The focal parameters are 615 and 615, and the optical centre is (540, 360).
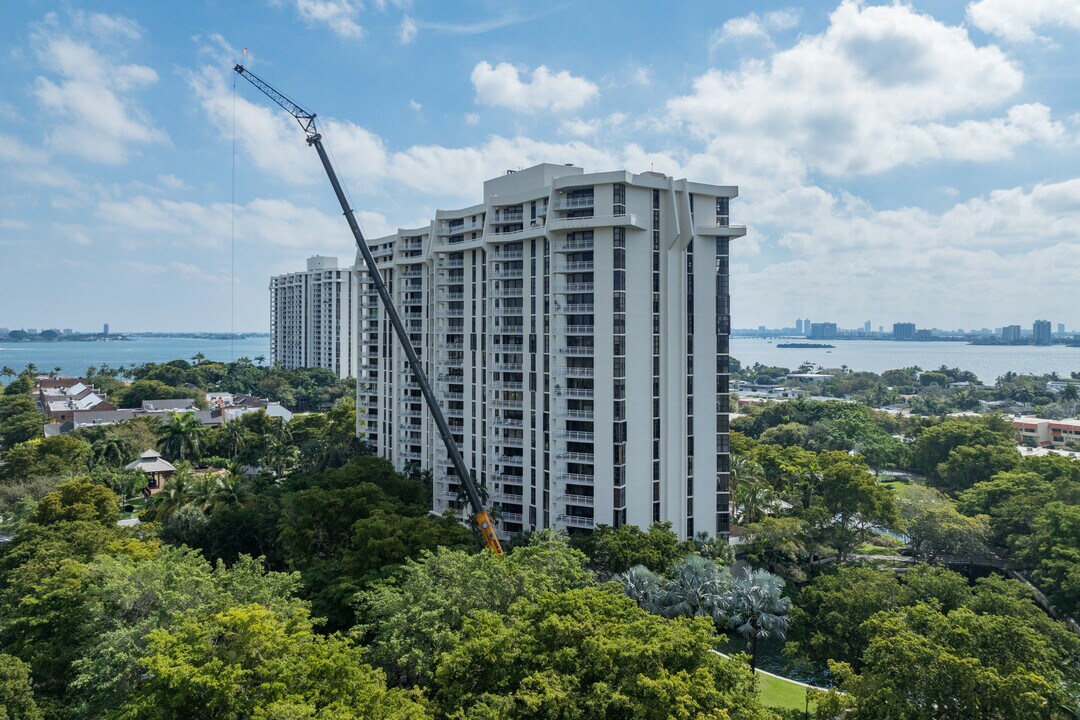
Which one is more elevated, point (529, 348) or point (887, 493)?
point (529, 348)

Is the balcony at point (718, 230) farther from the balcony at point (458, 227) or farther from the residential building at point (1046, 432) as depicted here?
the residential building at point (1046, 432)

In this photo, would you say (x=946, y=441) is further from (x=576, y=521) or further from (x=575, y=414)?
(x=575, y=414)

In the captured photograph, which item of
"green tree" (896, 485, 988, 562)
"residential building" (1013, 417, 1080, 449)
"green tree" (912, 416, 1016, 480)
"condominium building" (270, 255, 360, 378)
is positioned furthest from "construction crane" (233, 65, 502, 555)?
"condominium building" (270, 255, 360, 378)

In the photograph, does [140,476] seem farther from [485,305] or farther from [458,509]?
[485,305]

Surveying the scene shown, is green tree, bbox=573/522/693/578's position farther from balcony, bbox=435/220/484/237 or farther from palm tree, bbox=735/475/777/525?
balcony, bbox=435/220/484/237

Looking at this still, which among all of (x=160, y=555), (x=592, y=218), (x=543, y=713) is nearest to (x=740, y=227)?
(x=592, y=218)
